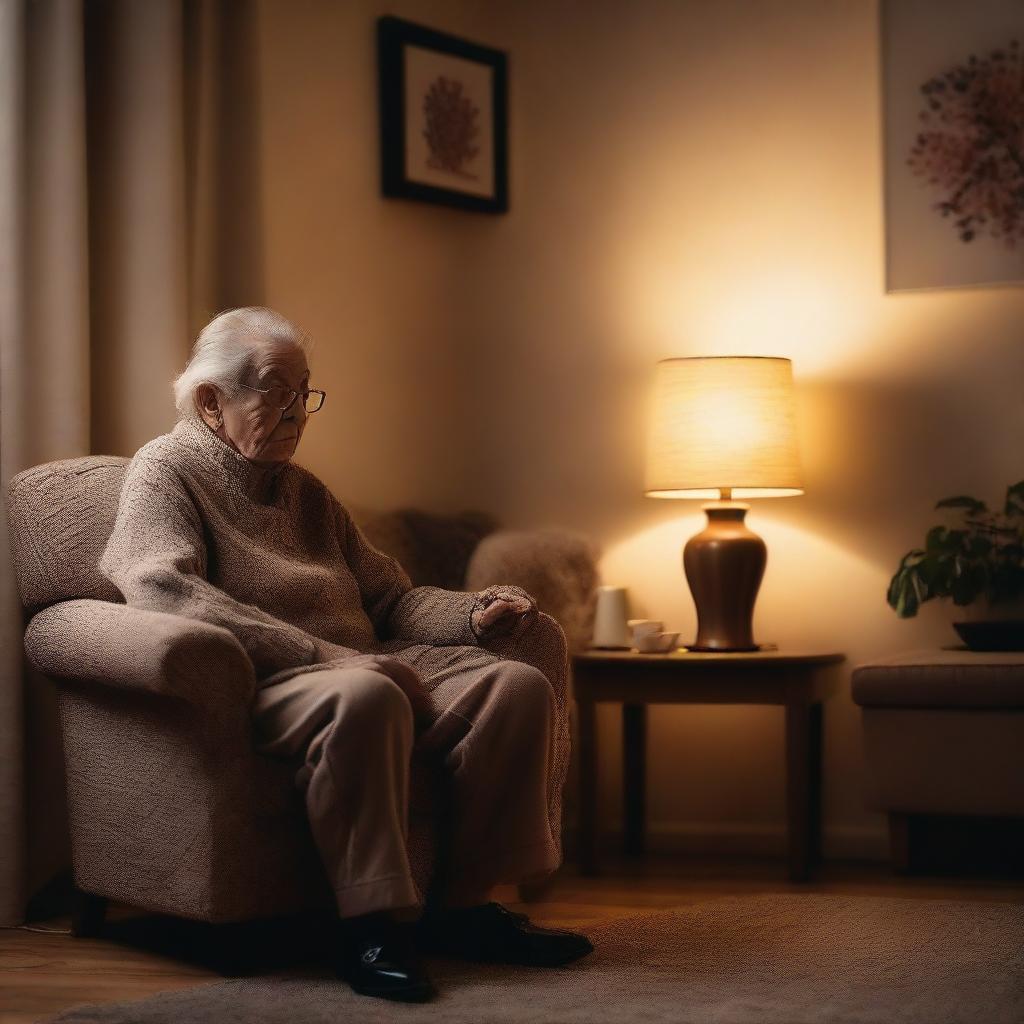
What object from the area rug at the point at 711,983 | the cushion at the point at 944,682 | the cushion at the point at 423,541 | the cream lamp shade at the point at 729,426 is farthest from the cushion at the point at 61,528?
the cushion at the point at 944,682

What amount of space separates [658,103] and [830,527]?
1.15m

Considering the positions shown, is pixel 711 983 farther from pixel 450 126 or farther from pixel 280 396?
pixel 450 126

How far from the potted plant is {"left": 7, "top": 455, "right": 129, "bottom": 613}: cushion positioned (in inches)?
69.2

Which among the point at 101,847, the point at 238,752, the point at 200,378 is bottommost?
the point at 101,847

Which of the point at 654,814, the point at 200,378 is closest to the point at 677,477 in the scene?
the point at 654,814

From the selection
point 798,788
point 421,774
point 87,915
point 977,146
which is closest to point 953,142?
point 977,146

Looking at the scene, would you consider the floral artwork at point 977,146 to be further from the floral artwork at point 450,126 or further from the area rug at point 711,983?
the area rug at point 711,983

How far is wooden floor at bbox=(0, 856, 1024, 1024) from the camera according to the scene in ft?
7.25

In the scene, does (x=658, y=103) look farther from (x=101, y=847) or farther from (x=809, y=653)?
(x=101, y=847)

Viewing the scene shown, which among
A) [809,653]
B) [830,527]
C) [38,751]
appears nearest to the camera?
[38,751]

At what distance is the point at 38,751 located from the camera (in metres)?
2.78

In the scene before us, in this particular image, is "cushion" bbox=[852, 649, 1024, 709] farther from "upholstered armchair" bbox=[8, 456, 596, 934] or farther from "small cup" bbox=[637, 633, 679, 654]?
"upholstered armchair" bbox=[8, 456, 596, 934]

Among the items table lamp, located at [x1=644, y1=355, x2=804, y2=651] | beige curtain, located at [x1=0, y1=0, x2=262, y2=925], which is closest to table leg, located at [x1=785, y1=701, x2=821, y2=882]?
table lamp, located at [x1=644, y1=355, x2=804, y2=651]

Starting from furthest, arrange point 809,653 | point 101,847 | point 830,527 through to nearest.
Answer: point 830,527, point 809,653, point 101,847
